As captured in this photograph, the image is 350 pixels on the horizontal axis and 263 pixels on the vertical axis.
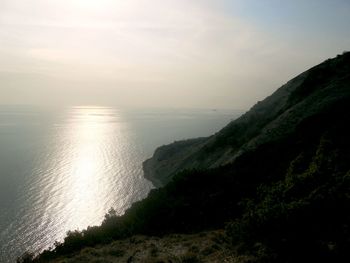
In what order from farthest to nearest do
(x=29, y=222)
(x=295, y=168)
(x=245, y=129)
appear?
(x=245, y=129)
(x=29, y=222)
(x=295, y=168)

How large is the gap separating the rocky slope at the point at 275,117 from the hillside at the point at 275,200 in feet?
1.52

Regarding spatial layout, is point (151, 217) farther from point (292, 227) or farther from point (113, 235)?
point (292, 227)

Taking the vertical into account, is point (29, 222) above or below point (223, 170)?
below

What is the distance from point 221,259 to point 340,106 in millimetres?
30605

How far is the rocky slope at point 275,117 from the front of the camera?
53250 mm

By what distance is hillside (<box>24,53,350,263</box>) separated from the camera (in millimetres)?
20969

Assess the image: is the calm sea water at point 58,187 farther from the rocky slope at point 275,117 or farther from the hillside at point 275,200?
the hillside at point 275,200

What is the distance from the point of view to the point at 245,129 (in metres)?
77.0

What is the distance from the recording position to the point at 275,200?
2788cm

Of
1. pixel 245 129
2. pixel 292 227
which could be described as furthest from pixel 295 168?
pixel 245 129

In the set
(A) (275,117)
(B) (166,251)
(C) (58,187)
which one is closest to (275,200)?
(B) (166,251)

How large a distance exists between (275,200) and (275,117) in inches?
1720

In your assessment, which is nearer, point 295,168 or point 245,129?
point 295,168

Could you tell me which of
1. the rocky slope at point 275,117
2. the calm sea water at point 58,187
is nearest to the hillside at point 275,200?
the rocky slope at point 275,117
